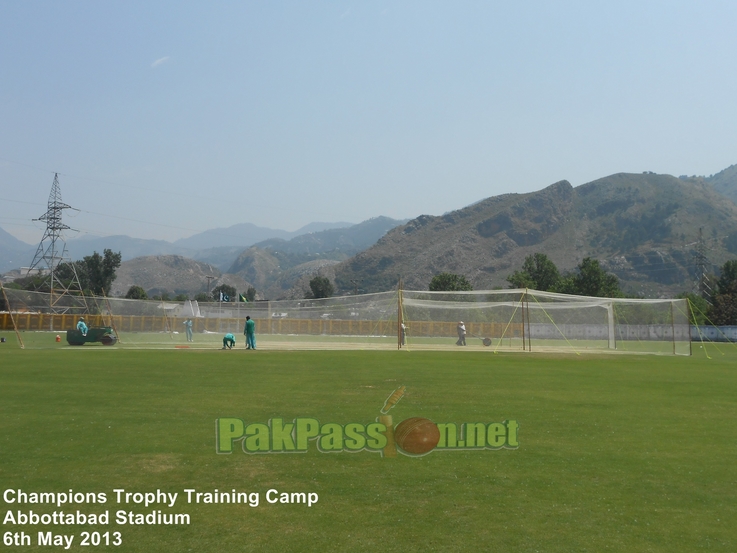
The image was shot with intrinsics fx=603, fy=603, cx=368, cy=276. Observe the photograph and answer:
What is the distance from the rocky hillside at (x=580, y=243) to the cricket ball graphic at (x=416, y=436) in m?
147

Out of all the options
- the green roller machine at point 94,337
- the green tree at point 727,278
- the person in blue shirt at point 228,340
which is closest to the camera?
the person in blue shirt at point 228,340

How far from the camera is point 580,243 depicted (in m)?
176

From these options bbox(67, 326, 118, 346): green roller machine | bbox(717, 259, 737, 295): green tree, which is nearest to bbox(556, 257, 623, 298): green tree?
bbox(717, 259, 737, 295): green tree

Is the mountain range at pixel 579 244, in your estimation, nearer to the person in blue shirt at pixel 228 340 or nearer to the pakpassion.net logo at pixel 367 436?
the person in blue shirt at pixel 228 340

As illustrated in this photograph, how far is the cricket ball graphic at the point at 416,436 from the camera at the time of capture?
7379 mm

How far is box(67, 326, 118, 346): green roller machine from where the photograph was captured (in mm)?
31609

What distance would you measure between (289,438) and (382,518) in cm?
289

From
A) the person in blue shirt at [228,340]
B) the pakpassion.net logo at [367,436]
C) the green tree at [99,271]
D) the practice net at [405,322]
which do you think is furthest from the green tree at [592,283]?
the pakpassion.net logo at [367,436]

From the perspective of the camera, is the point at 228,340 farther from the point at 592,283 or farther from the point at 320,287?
the point at 320,287

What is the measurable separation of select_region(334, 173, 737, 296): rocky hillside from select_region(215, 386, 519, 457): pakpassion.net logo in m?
147

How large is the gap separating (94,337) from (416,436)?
28.7 meters

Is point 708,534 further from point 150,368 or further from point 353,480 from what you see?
point 150,368

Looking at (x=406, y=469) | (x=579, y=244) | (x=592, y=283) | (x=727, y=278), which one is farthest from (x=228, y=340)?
(x=579, y=244)

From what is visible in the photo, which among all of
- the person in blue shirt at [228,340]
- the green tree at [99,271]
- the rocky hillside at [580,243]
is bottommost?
the person in blue shirt at [228,340]
